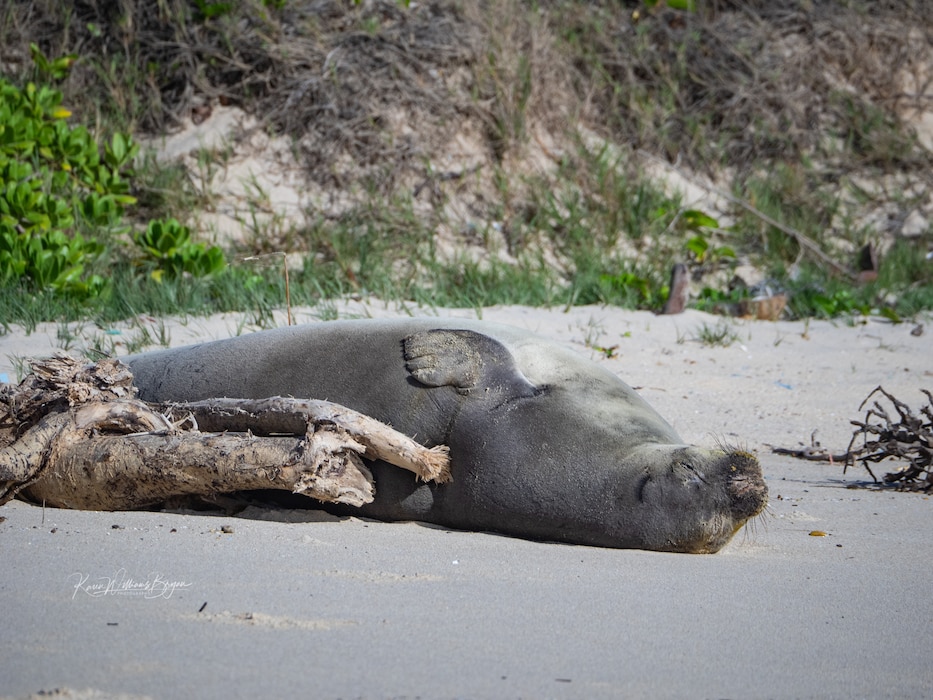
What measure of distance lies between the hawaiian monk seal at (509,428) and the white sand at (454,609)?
0.29 ft

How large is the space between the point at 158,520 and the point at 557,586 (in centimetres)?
118

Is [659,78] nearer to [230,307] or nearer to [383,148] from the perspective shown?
[383,148]

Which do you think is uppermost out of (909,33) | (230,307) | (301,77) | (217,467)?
(909,33)

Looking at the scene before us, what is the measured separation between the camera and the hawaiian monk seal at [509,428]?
2793 millimetres

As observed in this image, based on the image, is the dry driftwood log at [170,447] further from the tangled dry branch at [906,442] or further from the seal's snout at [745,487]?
the tangled dry branch at [906,442]

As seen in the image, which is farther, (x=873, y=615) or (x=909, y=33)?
(x=909, y=33)

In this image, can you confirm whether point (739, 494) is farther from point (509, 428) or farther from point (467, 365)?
point (467, 365)

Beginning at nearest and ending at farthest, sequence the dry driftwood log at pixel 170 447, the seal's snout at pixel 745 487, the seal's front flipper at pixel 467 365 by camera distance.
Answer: the seal's snout at pixel 745 487
the dry driftwood log at pixel 170 447
the seal's front flipper at pixel 467 365

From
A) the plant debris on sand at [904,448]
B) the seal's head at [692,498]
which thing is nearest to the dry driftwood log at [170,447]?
the seal's head at [692,498]

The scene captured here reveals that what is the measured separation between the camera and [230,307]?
5.61m

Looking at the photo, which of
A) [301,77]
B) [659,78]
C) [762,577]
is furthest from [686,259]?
[762,577]

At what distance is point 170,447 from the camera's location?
114 inches

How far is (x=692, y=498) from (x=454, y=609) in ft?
2.78

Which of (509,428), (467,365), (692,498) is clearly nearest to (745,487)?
(692,498)
